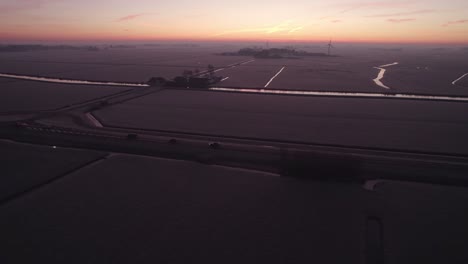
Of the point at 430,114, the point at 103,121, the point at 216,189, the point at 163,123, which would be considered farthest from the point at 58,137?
the point at 430,114

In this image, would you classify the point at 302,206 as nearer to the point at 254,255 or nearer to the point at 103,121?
the point at 254,255

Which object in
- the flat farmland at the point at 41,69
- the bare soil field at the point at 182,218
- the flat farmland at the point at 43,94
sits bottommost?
the bare soil field at the point at 182,218

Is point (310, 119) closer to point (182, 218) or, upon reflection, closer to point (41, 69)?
point (182, 218)

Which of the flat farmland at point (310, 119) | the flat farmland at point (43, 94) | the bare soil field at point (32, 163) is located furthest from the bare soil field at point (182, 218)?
the flat farmland at point (43, 94)

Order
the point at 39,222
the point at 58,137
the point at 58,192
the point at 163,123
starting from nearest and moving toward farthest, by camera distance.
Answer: the point at 39,222
the point at 58,192
the point at 58,137
the point at 163,123

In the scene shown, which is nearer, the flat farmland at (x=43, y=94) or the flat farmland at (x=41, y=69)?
the flat farmland at (x=43, y=94)

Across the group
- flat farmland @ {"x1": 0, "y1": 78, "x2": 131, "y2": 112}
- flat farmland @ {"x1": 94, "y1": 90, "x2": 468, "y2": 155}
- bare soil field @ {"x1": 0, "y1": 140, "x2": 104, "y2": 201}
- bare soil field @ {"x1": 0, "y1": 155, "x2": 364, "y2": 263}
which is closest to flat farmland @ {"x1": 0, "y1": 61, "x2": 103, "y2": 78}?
flat farmland @ {"x1": 0, "y1": 78, "x2": 131, "y2": 112}

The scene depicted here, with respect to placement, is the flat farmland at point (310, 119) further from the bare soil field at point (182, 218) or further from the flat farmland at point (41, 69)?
the flat farmland at point (41, 69)

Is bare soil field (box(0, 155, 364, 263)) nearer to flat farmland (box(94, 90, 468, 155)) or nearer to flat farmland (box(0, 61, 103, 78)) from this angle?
flat farmland (box(94, 90, 468, 155))
